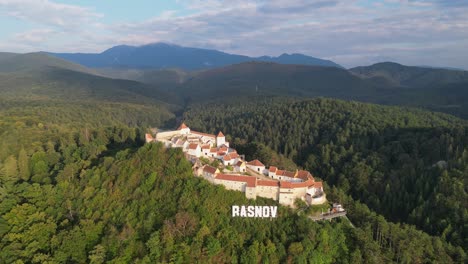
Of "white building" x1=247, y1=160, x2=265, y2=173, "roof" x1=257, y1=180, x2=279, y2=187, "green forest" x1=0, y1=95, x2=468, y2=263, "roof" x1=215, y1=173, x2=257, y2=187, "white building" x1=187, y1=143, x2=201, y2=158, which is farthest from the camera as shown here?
"white building" x1=187, y1=143, x2=201, y2=158

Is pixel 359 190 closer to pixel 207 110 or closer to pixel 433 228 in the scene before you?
pixel 433 228

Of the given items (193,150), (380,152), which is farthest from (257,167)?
(380,152)

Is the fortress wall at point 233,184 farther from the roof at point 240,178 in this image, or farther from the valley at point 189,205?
the valley at point 189,205

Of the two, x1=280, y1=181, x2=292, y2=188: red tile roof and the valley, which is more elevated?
x1=280, y1=181, x2=292, y2=188: red tile roof

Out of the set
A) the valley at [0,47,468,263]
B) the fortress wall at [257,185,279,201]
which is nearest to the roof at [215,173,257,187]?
the fortress wall at [257,185,279,201]

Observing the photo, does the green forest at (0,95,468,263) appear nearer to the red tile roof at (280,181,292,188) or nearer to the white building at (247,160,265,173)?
the red tile roof at (280,181,292,188)

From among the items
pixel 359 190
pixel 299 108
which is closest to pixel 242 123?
pixel 299 108

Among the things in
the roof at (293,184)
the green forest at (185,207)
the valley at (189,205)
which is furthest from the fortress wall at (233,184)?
the roof at (293,184)
